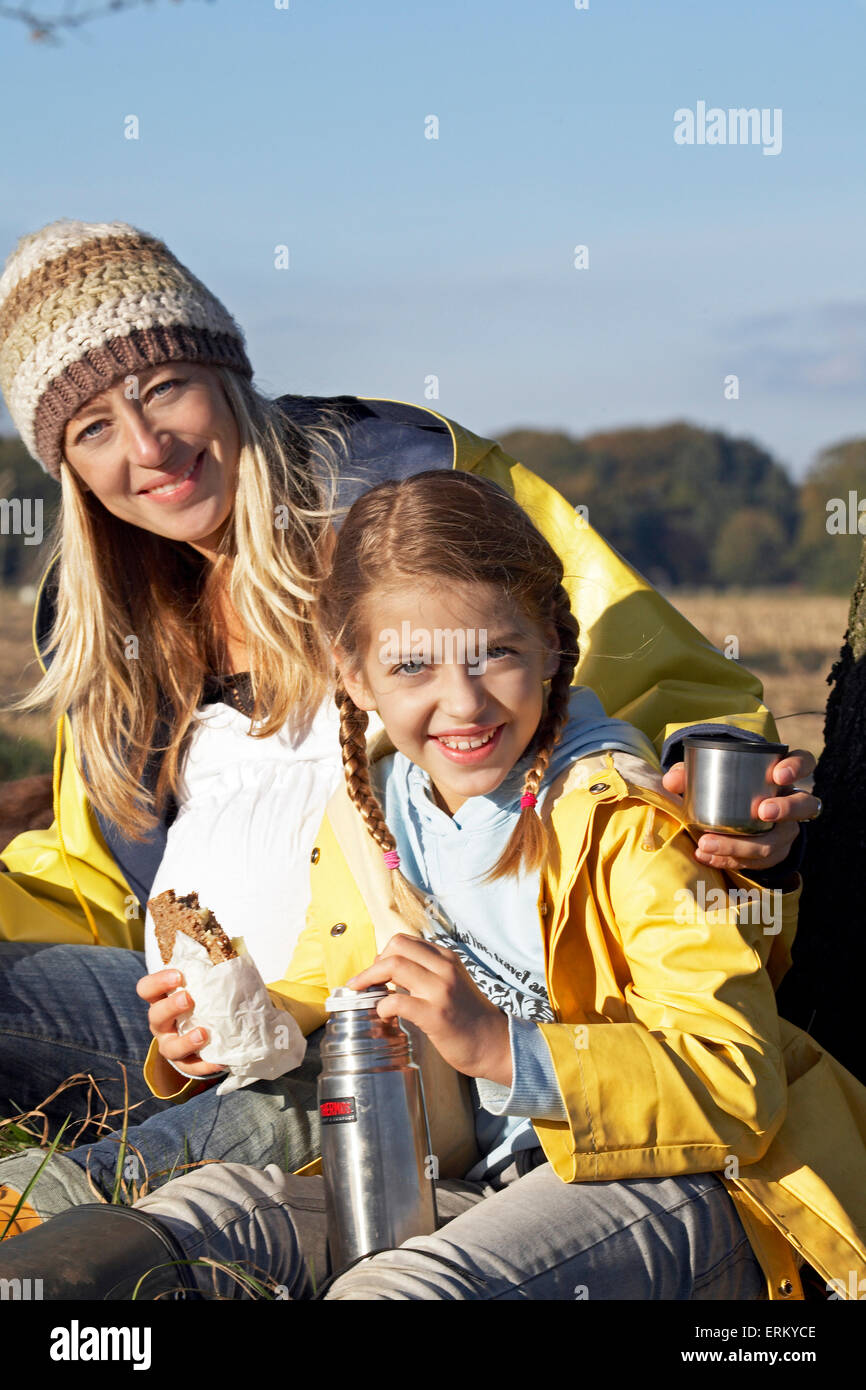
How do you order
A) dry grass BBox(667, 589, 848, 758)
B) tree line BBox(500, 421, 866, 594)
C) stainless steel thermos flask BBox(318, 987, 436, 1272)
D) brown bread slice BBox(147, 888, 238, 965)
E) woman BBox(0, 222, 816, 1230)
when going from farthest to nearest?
tree line BBox(500, 421, 866, 594) → dry grass BBox(667, 589, 848, 758) → woman BBox(0, 222, 816, 1230) → brown bread slice BBox(147, 888, 238, 965) → stainless steel thermos flask BBox(318, 987, 436, 1272)

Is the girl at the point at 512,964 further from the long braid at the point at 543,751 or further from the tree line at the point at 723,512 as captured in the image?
the tree line at the point at 723,512

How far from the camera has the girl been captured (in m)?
2.46

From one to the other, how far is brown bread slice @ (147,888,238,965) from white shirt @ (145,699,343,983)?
0.29 meters

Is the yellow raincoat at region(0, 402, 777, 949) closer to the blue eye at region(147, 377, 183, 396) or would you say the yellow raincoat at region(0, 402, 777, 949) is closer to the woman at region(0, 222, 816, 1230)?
the woman at region(0, 222, 816, 1230)

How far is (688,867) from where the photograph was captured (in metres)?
2.63

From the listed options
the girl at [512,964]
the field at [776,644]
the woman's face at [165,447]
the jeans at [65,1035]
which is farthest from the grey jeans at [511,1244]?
the field at [776,644]

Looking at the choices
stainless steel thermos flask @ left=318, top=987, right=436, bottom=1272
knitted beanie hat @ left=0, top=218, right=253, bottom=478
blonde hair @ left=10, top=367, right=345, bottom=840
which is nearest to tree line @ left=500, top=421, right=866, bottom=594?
blonde hair @ left=10, top=367, right=345, bottom=840

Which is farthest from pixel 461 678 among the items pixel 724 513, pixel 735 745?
pixel 724 513

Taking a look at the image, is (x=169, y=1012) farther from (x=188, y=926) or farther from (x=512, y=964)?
(x=512, y=964)

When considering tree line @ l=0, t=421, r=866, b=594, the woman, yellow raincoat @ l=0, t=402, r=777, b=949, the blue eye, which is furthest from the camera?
tree line @ l=0, t=421, r=866, b=594

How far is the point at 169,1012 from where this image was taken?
2.88m

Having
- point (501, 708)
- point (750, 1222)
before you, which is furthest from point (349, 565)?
point (750, 1222)

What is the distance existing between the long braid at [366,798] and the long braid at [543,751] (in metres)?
0.16

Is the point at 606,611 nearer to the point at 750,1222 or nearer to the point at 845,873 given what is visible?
the point at 845,873
